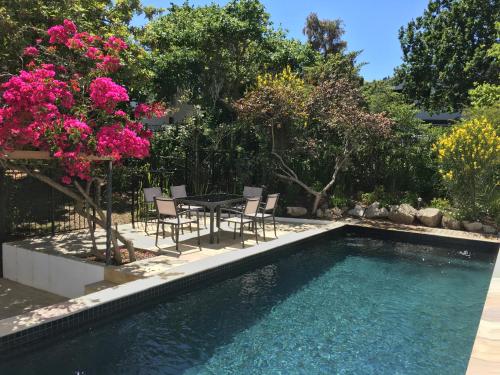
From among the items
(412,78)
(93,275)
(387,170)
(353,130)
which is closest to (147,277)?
(93,275)

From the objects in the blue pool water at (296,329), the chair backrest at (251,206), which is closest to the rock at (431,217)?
the blue pool water at (296,329)

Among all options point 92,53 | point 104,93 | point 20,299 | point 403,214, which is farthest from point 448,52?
point 20,299

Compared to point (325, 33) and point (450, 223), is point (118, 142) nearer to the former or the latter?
point (450, 223)

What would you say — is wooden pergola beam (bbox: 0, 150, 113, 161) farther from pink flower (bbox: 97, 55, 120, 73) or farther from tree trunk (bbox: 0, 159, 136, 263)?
pink flower (bbox: 97, 55, 120, 73)

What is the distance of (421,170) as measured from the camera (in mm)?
12898

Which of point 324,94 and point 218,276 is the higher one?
point 324,94

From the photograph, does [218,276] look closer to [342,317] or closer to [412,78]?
[342,317]

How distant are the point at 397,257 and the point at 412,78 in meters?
18.3

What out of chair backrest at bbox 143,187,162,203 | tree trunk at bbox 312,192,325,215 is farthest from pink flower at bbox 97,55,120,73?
tree trunk at bbox 312,192,325,215

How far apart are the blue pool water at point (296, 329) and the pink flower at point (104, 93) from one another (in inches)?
108

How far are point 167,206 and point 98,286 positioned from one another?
203 centimetres

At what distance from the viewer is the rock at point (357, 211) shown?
1190 cm

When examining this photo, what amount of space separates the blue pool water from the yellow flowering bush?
10.6ft

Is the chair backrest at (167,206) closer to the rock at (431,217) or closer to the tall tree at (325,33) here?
the rock at (431,217)
